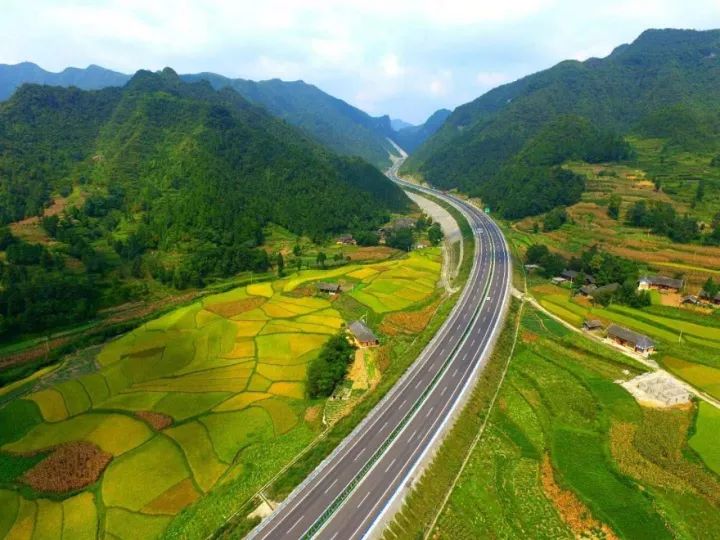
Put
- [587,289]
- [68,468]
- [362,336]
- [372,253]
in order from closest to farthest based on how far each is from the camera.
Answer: [68,468]
[362,336]
[587,289]
[372,253]

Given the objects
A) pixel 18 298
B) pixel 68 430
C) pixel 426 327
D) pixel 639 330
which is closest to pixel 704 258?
pixel 639 330

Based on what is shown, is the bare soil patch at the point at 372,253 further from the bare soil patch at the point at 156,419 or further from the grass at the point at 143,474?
the grass at the point at 143,474

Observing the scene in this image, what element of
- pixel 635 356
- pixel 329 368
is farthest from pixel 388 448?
pixel 635 356

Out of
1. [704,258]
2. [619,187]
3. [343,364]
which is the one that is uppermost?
[619,187]

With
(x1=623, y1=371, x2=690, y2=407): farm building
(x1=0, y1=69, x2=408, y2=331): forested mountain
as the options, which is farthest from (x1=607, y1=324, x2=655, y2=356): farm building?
(x1=0, y1=69, x2=408, y2=331): forested mountain

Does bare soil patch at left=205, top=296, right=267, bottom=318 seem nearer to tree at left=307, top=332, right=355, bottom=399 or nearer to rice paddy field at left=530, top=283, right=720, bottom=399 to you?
tree at left=307, top=332, right=355, bottom=399

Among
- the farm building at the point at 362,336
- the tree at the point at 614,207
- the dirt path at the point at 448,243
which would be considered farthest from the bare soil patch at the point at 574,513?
the tree at the point at 614,207

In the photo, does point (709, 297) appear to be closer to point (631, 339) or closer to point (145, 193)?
point (631, 339)

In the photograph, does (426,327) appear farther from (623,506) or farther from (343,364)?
(623,506)
